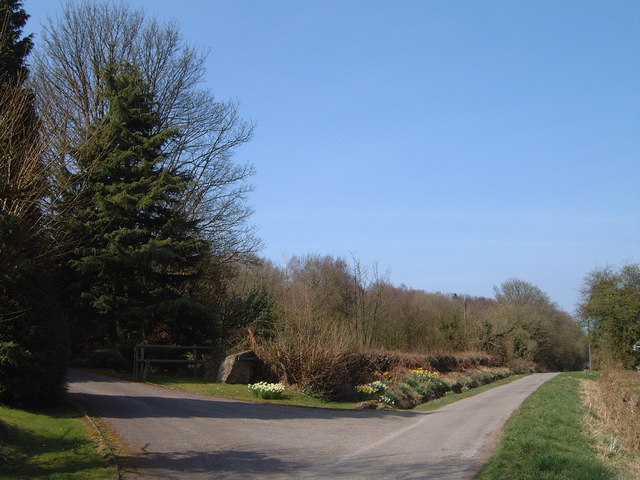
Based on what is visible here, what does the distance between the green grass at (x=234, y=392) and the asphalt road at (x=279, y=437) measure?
907mm

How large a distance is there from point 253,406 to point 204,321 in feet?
25.3

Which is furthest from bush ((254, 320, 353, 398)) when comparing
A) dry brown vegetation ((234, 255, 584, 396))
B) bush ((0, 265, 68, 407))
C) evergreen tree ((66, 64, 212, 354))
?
bush ((0, 265, 68, 407))

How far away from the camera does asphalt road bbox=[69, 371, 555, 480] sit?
916cm

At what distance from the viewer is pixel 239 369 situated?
20781mm

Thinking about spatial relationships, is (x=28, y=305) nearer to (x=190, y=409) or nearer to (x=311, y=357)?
(x=190, y=409)

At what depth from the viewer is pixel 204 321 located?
23.7m

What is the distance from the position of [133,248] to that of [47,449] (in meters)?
12.9

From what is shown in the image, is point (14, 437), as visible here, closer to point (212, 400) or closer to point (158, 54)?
point (212, 400)

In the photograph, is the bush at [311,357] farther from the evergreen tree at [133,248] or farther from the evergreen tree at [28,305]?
the evergreen tree at [28,305]

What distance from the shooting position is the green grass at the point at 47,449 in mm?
8266

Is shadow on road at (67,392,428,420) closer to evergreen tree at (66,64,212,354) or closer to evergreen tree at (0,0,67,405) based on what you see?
evergreen tree at (0,0,67,405)

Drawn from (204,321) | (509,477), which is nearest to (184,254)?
(204,321)

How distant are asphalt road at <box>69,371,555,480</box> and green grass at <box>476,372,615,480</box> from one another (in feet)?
1.49

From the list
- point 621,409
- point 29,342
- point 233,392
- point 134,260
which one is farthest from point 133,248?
point 621,409
